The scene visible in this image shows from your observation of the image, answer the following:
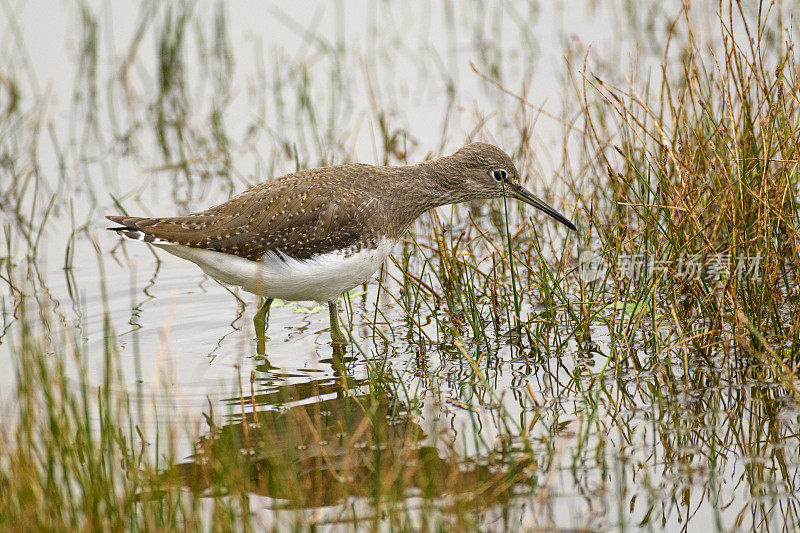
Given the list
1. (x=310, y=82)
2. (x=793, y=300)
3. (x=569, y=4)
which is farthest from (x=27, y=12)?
(x=793, y=300)

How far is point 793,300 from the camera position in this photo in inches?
267

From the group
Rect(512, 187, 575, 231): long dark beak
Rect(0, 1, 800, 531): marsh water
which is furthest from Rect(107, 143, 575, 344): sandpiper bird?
Rect(0, 1, 800, 531): marsh water

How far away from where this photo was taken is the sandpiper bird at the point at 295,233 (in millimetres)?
6906

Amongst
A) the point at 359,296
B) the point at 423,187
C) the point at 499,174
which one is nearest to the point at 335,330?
the point at 359,296

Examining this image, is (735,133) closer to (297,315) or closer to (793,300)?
(793,300)

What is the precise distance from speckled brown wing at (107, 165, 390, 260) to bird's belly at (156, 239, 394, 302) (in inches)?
2.3

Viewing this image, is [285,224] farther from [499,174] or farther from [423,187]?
[499,174]

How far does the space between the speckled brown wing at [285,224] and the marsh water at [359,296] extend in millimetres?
480

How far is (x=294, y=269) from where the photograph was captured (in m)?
6.91

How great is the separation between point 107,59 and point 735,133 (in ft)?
30.4

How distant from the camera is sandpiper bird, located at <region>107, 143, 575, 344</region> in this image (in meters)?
6.91

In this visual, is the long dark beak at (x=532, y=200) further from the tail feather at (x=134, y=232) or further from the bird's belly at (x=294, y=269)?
the tail feather at (x=134, y=232)

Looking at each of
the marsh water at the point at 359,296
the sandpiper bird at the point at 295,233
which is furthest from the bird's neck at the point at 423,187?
the marsh water at the point at 359,296

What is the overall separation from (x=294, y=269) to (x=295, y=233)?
25cm
